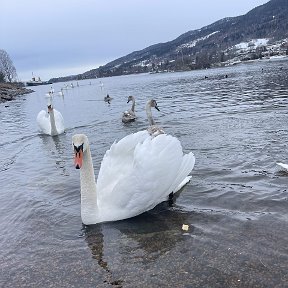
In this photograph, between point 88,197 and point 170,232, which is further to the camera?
point 88,197

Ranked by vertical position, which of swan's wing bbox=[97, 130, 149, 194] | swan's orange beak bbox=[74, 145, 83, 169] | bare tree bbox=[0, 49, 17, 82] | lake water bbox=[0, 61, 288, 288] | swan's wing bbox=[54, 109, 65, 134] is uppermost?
swan's orange beak bbox=[74, 145, 83, 169]

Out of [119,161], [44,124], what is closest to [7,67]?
[44,124]

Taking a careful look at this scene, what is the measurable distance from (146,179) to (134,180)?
0.19 m

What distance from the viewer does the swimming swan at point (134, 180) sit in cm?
709

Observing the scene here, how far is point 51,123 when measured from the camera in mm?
19172

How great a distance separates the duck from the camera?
7.09 meters

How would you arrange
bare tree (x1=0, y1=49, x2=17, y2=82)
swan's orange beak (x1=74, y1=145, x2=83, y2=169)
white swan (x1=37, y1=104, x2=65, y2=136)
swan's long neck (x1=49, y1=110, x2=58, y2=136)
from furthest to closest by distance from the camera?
1. bare tree (x1=0, y1=49, x2=17, y2=82)
2. white swan (x1=37, y1=104, x2=65, y2=136)
3. swan's long neck (x1=49, y1=110, x2=58, y2=136)
4. swan's orange beak (x1=74, y1=145, x2=83, y2=169)

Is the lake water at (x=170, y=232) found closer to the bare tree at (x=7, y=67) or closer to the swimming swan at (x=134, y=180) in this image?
the swimming swan at (x=134, y=180)

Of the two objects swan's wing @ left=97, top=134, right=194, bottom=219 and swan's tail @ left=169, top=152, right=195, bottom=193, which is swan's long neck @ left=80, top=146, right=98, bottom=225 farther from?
swan's tail @ left=169, top=152, right=195, bottom=193

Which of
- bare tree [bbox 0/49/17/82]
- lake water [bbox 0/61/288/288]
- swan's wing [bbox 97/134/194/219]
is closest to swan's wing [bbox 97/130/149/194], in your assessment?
swan's wing [bbox 97/134/194/219]

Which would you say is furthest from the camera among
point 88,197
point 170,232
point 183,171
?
point 183,171

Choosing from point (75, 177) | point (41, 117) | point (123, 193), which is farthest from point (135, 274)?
point (41, 117)

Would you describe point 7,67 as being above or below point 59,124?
below

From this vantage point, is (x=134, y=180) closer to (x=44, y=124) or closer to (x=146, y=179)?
(x=146, y=179)
